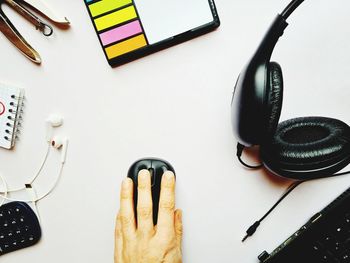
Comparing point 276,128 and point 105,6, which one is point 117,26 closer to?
point 105,6

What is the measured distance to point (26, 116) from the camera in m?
0.71

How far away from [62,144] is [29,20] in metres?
0.25

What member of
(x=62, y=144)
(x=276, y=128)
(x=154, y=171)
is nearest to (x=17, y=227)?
(x=62, y=144)

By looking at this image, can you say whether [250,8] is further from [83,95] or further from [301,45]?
[83,95]

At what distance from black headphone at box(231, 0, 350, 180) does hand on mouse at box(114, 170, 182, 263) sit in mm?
180

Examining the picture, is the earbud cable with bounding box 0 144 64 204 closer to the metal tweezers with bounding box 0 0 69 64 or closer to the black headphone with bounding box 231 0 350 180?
the metal tweezers with bounding box 0 0 69 64

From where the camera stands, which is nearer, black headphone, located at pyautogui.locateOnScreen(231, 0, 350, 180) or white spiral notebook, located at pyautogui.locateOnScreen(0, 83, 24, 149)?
black headphone, located at pyautogui.locateOnScreen(231, 0, 350, 180)

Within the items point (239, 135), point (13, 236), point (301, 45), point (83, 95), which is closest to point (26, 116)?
point (83, 95)

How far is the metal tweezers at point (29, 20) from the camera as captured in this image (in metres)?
0.66

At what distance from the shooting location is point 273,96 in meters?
0.54

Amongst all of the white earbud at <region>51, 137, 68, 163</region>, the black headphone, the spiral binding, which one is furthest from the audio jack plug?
the spiral binding

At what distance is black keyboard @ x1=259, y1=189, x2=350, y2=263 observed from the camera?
1.97 ft

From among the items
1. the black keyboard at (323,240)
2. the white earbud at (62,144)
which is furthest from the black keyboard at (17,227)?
the black keyboard at (323,240)

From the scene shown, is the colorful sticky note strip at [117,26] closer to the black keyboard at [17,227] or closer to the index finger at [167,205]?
the index finger at [167,205]
